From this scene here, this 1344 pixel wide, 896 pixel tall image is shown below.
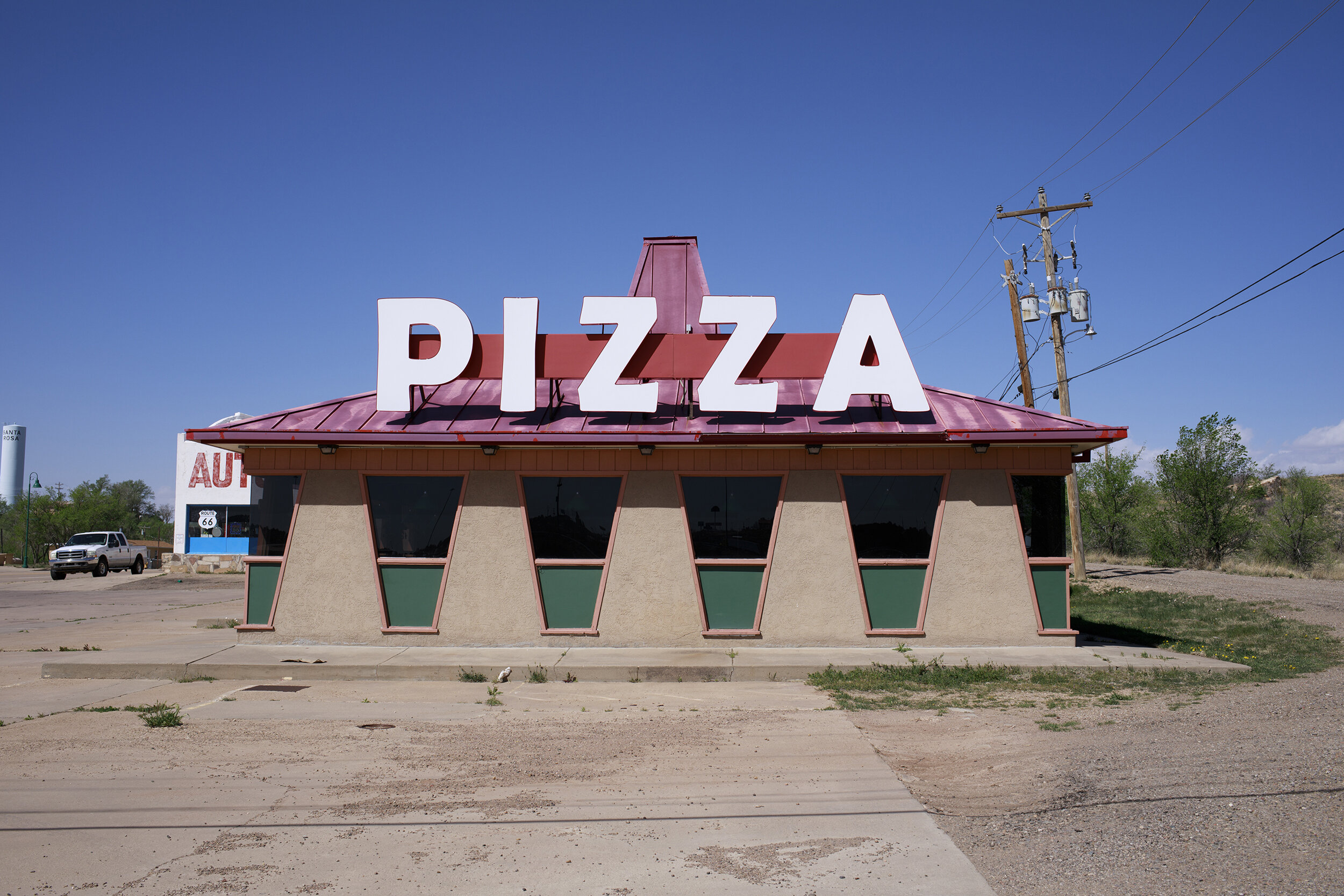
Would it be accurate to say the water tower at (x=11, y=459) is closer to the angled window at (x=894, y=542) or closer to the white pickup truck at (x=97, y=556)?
the white pickup truck at (x=97, y=556)

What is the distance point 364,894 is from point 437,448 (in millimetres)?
9029

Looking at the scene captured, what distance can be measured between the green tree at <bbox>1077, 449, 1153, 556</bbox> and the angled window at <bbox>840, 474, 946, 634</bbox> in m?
38.2

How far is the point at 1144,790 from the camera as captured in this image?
6.02 meters

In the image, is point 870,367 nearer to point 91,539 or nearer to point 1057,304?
point 1057,304

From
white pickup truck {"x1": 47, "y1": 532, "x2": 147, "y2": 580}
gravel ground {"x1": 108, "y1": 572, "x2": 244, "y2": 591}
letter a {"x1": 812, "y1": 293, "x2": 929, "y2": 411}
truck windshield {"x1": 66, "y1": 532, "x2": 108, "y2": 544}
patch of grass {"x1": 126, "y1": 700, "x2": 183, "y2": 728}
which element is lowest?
gravel ground {"x1": 108, "y1": 572, "x2": 244, "y2": 591}

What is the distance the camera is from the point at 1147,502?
3947 cm

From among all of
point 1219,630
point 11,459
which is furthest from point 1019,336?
point 11,459

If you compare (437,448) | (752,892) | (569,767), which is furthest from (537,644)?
(752,892)

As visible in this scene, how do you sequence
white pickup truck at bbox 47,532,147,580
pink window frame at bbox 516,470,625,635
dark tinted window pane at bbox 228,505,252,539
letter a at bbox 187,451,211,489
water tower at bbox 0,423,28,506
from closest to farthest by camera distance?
pink window frame at bbox 516,470,625,635 < white pickup truck at bbox 47,532,147,580 < letter a at bbox 187,451,211,489 < dark tinted window pane at bbox 228,505,252,539 < water tower at bbox 0,423,28,506

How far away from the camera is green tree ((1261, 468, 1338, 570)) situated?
34.1 m

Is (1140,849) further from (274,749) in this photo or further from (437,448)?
(437,448)

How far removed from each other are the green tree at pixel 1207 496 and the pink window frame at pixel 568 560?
3013 centimetres

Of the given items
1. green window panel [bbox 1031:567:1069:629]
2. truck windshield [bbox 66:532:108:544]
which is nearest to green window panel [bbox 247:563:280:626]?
green window panel [bbox 1031:567:1069:629]

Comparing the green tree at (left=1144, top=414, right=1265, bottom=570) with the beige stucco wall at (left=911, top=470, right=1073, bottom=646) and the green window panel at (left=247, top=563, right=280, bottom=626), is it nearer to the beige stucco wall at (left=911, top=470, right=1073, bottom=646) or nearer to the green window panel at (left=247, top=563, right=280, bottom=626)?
the beige stucco wall at (left=911, top=470, right=1073, bottom=646)
